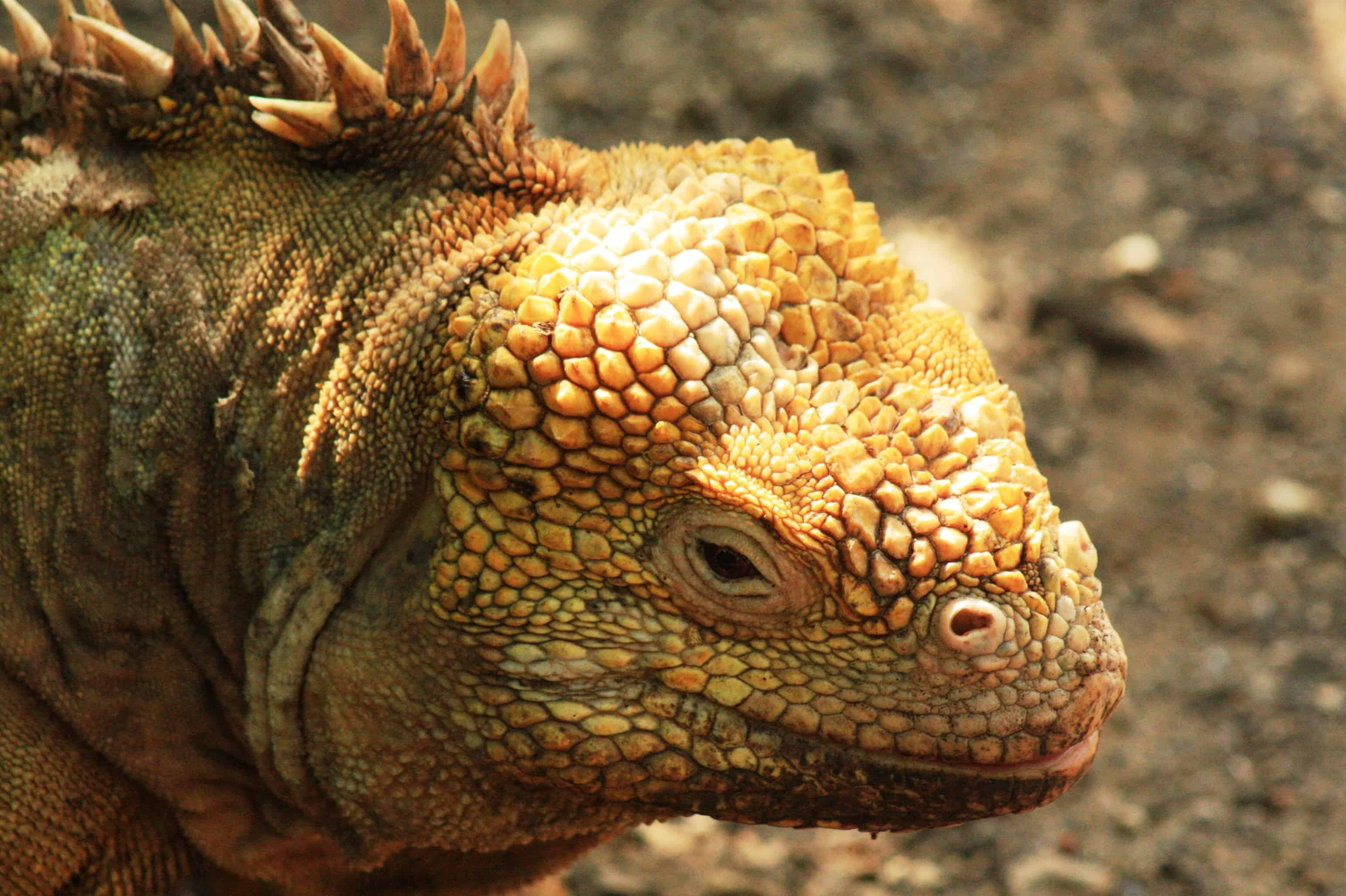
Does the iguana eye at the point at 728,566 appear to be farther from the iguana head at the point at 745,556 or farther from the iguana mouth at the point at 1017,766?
the iguana mouth at the point at 1017,766

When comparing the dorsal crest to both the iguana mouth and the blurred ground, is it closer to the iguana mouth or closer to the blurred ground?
the iguana mouth

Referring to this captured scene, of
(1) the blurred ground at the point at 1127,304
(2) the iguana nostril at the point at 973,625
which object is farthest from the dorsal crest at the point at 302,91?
(1) the blurred ground at the point at 1127,304

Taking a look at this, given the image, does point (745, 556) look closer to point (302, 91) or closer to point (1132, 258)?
point (302, 91)

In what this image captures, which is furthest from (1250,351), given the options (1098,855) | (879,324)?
(879,324)

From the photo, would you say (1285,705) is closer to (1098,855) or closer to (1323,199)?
(1098,855)

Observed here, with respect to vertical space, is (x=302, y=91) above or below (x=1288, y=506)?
below

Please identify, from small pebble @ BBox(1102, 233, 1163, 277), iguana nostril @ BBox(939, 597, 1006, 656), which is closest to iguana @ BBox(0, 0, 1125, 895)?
iguana nostril @ BBox(939, 597, 1006, 656)

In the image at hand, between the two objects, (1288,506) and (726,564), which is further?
(1288,506)

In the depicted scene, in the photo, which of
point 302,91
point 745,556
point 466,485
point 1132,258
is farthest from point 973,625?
point 1132,258
